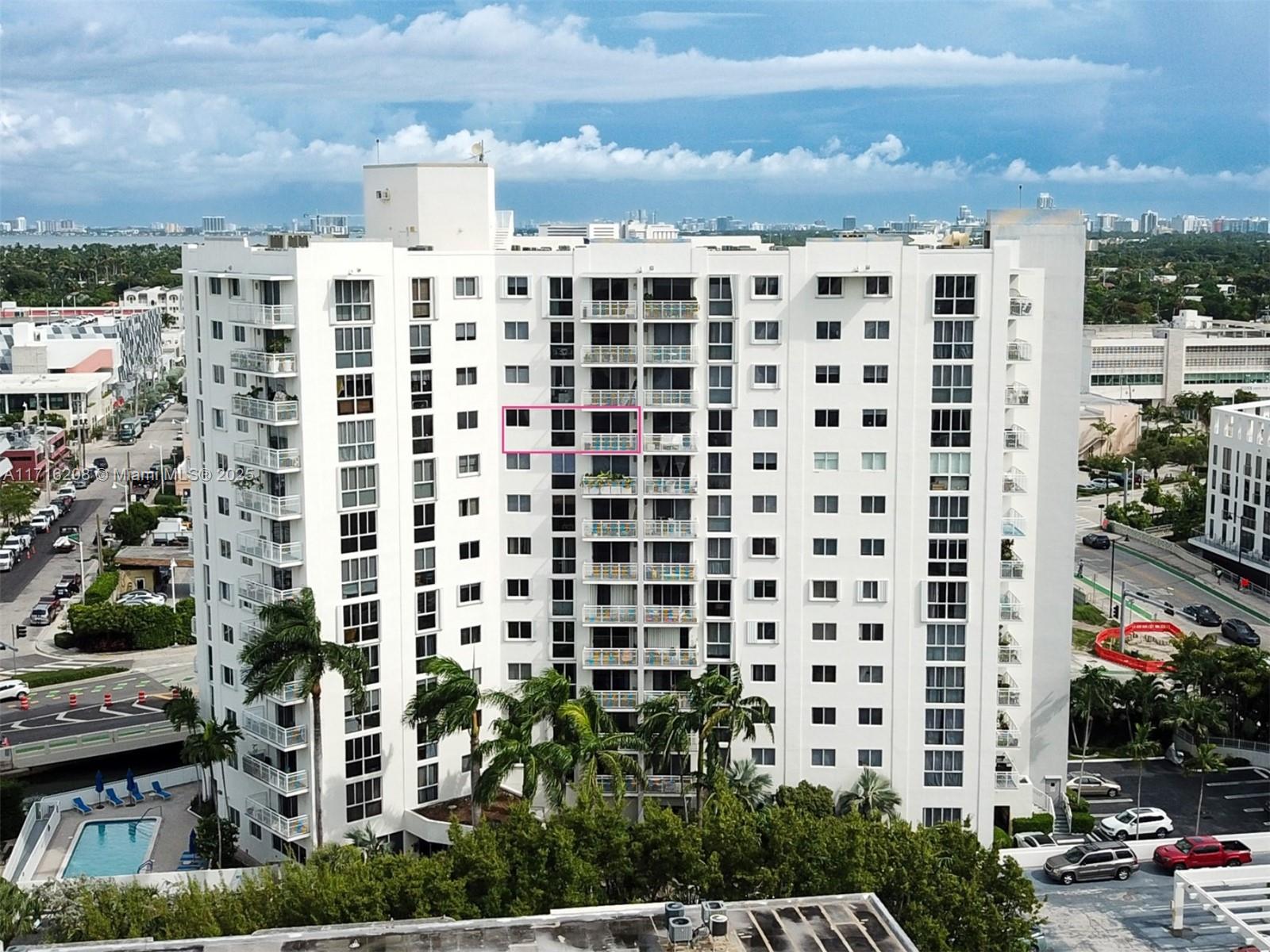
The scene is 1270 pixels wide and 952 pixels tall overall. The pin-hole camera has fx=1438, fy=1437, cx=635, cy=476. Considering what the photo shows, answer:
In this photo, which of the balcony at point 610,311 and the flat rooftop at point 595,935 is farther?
the balcony at point 610,311

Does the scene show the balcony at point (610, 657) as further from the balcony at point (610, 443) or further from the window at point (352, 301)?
the window at point (352, 301)

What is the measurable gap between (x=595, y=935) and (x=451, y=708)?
14.6 metres

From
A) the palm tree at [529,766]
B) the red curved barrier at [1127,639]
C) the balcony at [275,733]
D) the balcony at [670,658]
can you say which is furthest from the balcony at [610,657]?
the red curved barrier at [1127,639]

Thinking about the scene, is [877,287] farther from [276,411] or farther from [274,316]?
[276,411]

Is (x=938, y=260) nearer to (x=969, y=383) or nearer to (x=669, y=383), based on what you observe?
(x=969, y=383)

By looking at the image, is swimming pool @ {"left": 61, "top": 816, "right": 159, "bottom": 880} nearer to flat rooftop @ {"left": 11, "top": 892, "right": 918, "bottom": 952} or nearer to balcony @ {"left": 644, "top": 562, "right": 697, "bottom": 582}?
flat rooftop @ {"left": 11, "top": 892, "right": 918, "bottom": 952}

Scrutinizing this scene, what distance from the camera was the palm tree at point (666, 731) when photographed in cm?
4612

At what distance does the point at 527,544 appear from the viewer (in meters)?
50.4

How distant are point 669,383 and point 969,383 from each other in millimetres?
10127

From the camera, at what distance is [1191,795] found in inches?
2309

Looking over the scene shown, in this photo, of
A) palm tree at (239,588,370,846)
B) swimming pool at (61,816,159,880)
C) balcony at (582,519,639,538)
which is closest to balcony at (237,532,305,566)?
palm tree at (239,588,370,846)

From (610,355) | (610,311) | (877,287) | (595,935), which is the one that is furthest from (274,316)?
(595,935)

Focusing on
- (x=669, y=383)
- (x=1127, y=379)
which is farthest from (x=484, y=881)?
(x=1127, y=379)

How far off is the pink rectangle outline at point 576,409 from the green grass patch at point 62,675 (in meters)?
39.4
